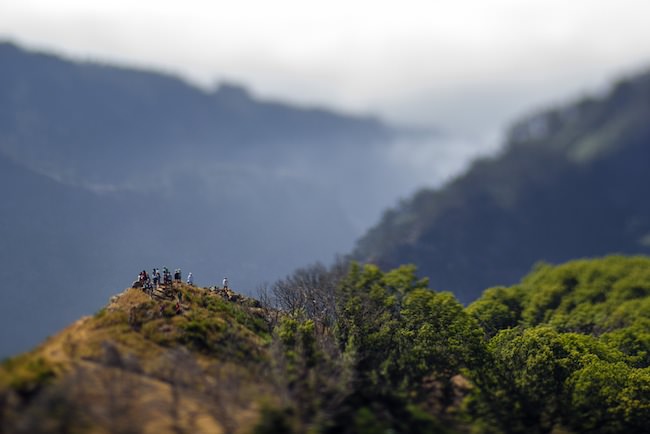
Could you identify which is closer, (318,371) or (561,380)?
(318,371)

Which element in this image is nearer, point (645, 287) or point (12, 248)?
point (645, 287)

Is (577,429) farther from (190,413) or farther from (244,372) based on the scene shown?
(190,413)

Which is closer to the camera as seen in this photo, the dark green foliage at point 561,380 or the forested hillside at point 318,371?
the forested hillside at point 318,371

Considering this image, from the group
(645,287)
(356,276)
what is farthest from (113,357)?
(645,287)

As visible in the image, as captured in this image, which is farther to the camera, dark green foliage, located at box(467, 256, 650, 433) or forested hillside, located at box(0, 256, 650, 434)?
dark green foliage, located at box(467, 256, 650, 433)

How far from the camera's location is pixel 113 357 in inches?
2024

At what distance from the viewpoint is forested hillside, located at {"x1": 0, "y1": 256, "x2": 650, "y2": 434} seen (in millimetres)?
45500

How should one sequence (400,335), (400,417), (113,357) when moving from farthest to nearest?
(400,335)
(400,417)
(113,357)

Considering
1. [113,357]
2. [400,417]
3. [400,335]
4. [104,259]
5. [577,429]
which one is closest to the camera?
[113,357]

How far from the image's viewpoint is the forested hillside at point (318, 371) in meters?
45.5

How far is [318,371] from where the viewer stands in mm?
56125

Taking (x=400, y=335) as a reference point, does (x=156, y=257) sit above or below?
above

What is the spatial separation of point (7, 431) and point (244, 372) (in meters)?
19.5

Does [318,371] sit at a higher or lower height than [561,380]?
lower
